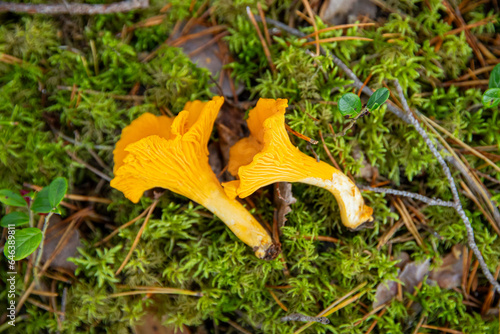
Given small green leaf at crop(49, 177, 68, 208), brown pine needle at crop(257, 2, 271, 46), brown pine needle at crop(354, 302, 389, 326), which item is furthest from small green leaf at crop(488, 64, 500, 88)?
small green leaf at crop(49, 177, 68, 208)

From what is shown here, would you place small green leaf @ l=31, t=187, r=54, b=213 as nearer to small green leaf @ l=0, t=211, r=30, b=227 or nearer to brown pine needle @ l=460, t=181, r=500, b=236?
small green leaf @ l=0, t=211, r=30, b=227

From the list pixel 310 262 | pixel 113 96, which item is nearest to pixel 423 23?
pixel 310 262

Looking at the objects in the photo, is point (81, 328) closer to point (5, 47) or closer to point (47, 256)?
point (47, 256)

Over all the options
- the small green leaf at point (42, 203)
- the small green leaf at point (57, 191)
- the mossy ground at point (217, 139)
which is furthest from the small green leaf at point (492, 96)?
the small green leaf at point (42, 203)

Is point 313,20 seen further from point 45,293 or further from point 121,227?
point 45,293

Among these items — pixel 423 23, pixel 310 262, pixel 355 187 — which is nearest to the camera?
pixel 355 187
